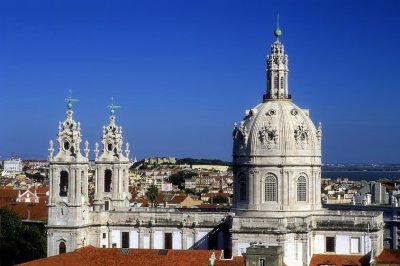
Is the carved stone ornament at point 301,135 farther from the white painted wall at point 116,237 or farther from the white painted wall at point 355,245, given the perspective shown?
the white painted wall at point 116,237

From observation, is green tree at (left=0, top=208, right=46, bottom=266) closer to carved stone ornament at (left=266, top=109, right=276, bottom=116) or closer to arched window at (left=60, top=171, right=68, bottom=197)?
arched window at (left=60, top=171, right=68, bottom=197)

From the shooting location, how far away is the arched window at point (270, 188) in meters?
79.0

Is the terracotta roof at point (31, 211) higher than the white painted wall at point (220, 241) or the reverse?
higher

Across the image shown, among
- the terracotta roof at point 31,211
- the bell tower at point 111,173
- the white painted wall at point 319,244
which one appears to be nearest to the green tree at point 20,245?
the bell tower at point 111,173

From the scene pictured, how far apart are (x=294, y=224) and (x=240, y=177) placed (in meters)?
6.67

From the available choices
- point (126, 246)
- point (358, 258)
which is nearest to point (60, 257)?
point (126, 246)

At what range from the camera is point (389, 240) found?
9519cm

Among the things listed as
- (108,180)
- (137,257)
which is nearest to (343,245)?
A: (137,257)

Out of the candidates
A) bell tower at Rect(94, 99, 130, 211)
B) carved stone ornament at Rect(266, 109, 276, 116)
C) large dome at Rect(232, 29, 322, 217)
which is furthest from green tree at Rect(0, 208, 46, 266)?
carved stone ornament at Rect(266, 109, 276, 116)

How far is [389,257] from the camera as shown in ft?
252

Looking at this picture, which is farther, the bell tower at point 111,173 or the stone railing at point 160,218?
the bell tower at point 111,173

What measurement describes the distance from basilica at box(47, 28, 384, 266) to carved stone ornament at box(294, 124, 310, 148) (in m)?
0.08

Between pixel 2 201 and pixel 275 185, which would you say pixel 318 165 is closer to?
pixel 275 185

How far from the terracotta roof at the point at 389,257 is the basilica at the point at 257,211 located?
84cm
